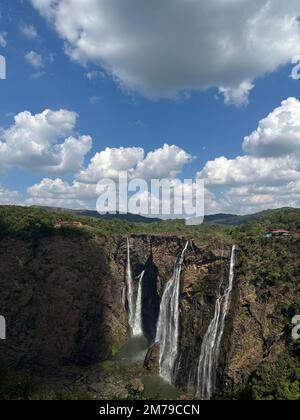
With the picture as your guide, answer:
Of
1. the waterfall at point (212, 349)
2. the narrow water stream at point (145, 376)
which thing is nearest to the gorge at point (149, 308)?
the waterfall at point (212, 349)

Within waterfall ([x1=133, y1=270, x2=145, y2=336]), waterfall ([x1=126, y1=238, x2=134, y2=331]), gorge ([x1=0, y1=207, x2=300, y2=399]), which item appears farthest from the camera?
waterfall ([x1=126, y1=238, x2=134, y2=331])

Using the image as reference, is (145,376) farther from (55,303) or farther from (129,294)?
(129,294)

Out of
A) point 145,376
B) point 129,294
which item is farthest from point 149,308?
point 145,376

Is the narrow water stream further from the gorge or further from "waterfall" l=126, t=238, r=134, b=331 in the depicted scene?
"waterfall" l=126, t=238, r=134, b=331

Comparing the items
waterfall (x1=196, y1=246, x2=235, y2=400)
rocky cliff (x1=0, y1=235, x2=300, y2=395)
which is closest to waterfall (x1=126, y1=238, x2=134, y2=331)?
rocky cliff (x1=0, y1=235, x2=300, y2=395)

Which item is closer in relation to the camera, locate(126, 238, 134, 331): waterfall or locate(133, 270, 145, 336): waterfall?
locate(133, 270, 145, 336): waterfall

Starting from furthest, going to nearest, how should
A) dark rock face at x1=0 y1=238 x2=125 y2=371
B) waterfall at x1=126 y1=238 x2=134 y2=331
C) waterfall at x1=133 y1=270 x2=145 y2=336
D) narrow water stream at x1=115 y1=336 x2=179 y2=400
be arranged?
1. waterfall at x1=126 y1=238 x2=134 y2=331
2. waterfall at x1=133 y1=270 x2=145 y2=336
3. dark rock face at x1=0 y1=238 x2=125 y2=371
4. narrow water stream at x1=115 y1=336 x2=179 y2=400
